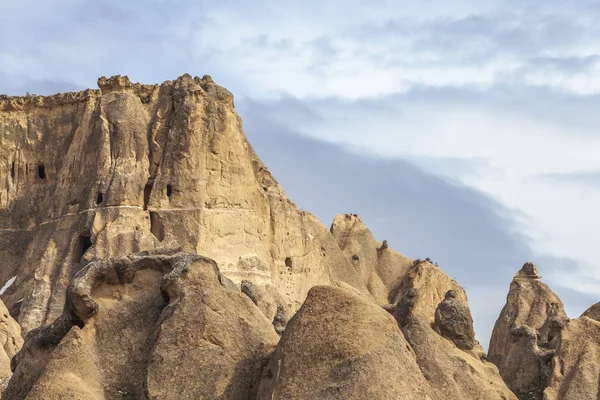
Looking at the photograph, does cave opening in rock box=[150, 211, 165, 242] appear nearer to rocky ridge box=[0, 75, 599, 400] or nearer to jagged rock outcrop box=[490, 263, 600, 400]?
rocky ridge box=[0, 75, 599, 400]

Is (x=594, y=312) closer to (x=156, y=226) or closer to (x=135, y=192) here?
(x=156, y=226)

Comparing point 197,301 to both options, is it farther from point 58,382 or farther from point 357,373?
point 357,373

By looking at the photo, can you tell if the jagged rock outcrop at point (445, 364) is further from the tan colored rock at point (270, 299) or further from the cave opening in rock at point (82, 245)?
the cave opening in rock at point (82, 245)

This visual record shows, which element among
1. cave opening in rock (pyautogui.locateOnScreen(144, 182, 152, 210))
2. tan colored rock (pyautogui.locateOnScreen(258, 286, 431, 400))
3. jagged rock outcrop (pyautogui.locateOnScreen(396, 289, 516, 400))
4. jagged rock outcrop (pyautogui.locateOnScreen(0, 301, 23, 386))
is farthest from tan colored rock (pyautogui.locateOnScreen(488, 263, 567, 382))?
tan colored rock (pyautogui.locateOnScreen(258, 286, 431, 400))

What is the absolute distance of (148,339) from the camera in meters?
19.5

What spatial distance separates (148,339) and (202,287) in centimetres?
97

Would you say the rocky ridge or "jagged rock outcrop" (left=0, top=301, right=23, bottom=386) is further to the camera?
"jagged rock outcrop" (left=0, top=301, right=23, bottom=386)

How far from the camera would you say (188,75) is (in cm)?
7019

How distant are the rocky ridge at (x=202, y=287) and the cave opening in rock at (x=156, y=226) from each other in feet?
0.25

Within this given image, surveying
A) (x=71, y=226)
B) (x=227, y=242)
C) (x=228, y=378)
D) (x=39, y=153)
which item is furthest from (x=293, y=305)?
(x=228, y=378)

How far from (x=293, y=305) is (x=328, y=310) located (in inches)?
1967

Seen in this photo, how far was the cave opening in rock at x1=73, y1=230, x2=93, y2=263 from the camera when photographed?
217ft

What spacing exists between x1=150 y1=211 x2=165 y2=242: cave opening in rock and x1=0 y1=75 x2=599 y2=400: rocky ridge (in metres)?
0.07

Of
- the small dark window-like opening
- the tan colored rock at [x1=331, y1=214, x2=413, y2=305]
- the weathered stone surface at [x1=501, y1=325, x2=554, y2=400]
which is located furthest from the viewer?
the tan colored rock at [x1=331, y1=214, x2=413, y2=305]
